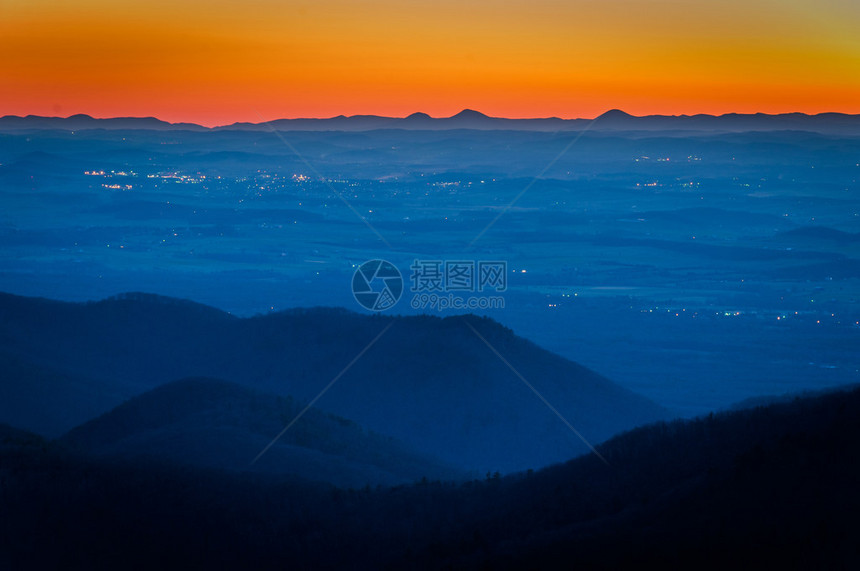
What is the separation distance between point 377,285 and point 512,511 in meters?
62.2

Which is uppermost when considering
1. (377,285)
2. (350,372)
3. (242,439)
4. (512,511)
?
(512,511)

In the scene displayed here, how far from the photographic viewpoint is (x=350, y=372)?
26.6m

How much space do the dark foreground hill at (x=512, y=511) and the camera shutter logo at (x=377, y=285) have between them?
4943 centimetres

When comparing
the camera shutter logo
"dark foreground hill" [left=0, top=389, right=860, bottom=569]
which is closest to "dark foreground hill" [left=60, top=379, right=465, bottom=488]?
"dark foreground hill" [left=0, top=389, right=860, bottom=569]

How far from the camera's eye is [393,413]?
24.9 m

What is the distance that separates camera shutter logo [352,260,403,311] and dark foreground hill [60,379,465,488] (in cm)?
4157

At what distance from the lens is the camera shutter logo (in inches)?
2603

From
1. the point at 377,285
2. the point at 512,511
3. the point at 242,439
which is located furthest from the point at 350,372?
the point at 377,285

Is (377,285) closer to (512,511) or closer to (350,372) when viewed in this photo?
(350,372)

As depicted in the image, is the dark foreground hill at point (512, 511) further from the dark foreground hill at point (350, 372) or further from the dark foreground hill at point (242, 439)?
the dark foreground hill at point (350, 372)

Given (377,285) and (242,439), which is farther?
(377,285)

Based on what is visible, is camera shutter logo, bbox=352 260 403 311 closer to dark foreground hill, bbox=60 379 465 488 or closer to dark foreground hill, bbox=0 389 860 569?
dark foreground hill, bbox=60 379 465 488

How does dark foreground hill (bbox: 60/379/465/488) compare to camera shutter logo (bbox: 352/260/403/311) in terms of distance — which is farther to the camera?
camera shutter logo (bbox: 352/260/403/311)

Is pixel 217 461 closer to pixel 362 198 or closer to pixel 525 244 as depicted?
pixel 525 244
